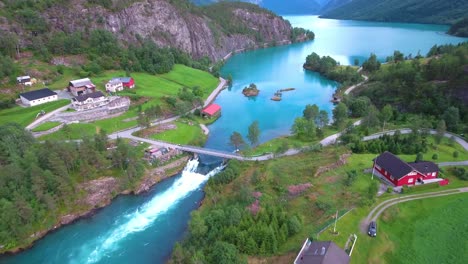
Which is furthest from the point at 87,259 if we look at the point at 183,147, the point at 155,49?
the point at 155,49

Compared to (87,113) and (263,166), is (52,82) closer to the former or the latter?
(87,113)

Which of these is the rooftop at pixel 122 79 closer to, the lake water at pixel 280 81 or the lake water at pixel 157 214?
the lake water at pixel 280 81

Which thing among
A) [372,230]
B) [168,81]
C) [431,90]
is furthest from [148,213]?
[431,90]

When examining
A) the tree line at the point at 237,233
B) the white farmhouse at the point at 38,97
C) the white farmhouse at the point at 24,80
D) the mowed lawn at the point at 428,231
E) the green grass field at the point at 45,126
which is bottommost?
the mowed lawn at the point at 428,231

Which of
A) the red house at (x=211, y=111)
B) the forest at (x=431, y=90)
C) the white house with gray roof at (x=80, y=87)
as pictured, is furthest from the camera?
the red house at (x=211, y=111)

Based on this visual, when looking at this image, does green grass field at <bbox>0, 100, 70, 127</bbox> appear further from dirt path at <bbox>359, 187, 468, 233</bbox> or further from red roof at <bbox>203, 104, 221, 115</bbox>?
dirt path at <bbox>359, 187, 468, 233</bbox>

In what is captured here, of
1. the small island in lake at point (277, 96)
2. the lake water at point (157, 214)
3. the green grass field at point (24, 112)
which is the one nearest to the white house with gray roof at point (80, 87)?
the green grass field at point (24, 112)

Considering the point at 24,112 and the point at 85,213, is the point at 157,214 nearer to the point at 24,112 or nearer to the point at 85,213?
the point at 85,213
